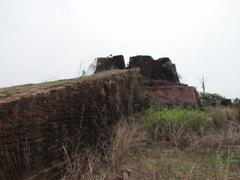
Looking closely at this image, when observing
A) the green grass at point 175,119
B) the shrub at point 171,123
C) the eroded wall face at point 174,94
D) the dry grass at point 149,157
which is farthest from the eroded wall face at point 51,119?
the eroded wall face at point 174,94

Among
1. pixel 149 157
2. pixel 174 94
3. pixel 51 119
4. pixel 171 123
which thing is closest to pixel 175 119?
pixel 171 123

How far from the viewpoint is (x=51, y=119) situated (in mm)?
4363

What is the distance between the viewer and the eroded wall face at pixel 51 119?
375cm

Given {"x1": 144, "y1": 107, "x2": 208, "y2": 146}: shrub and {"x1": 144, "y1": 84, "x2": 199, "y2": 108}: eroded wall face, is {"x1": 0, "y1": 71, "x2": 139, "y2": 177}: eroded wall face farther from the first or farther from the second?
{"x1": 144, "y1": 84, "x2": 199, "y2": 108}: eroded wall face

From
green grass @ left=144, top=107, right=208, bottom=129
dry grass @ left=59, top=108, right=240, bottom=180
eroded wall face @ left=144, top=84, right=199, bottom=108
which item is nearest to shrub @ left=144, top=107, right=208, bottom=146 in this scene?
green grass @ left=144, top=107, right=208, bottom=129

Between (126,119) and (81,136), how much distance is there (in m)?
2.16

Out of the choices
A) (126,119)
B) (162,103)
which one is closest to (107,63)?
(162,103)

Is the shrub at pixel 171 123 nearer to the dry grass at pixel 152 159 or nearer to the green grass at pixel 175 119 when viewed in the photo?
the green grass at pixel 175 119

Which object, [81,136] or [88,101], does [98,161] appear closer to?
[81,136]

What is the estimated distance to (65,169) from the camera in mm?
4484

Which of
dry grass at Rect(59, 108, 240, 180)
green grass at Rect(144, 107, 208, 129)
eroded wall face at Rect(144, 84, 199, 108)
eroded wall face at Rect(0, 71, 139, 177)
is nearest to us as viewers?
eroded wall face at Rect(0, 71, 139, 177)

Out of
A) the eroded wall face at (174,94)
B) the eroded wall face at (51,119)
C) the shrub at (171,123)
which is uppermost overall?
the eroded wall face at (51,119)

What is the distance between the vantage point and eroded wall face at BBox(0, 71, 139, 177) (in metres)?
3.75

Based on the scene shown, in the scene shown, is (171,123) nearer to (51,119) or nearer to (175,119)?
(175,119)
